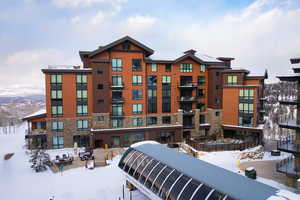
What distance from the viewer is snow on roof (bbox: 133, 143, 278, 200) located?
9.30m

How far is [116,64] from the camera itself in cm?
3008

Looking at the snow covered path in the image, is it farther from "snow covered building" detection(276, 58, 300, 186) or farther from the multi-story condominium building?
"snow covered building" detection(276, 58, 300, 186)

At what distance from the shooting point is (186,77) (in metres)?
34.0

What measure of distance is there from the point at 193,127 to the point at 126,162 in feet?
64.4

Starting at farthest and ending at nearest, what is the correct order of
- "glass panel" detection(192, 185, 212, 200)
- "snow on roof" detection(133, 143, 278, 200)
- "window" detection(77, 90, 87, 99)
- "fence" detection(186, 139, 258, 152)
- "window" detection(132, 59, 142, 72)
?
"window" detection(132, 59, 142, 72), "window" detection(77, 90, 87, 99), "fence" detection(186, 139, 258, 152), "glass panel" detection(192, 185, 212, 200), "snow on roof" detection(133, 143, 278, 200)

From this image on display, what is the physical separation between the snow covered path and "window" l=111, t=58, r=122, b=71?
1388cm

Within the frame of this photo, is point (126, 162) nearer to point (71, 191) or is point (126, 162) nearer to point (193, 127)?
point (71, 191)

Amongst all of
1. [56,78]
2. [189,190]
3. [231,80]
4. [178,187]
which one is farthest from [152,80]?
[189,190]

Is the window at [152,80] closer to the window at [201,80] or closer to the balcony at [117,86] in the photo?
the balcony at [117,86]

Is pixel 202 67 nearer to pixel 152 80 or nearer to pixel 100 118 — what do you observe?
pixel 152 80

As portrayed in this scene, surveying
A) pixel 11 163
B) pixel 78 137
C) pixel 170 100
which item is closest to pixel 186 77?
pixel 170 100

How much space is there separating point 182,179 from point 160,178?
166 cm

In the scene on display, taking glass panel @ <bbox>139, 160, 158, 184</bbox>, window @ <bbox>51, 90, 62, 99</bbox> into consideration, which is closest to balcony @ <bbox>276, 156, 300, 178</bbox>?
glass panel @ <bbox>139, 160, 158, 184</bbox>

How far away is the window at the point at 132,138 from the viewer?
30.3 metres
